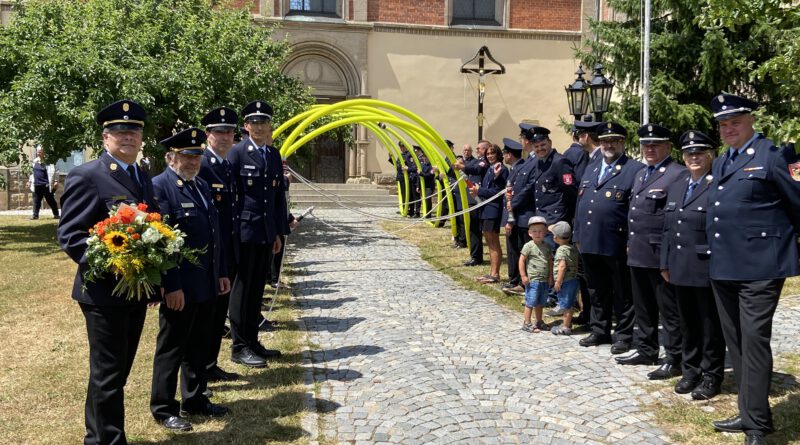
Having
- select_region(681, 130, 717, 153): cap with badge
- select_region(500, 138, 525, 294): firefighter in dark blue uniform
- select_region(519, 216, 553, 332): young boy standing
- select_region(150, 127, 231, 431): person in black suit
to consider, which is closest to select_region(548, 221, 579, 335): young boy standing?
select_region(519, 216, 553, 332): young boy standing

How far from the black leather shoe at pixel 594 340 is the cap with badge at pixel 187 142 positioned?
12.9 ft

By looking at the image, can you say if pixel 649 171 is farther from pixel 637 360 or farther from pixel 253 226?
pixel 253 226

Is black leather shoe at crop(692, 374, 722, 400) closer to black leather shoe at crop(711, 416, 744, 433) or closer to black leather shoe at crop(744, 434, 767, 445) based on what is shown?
black leather shoe at crop(711, 416, 744, 433)

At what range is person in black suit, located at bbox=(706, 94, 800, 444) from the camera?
423cm

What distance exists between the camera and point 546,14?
85.0 ft

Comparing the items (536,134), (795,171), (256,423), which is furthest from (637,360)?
(256,423)

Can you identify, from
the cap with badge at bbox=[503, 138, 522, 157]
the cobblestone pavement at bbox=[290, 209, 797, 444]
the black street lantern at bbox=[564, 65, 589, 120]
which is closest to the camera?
the cobblestone pavement at bbox=[290, 209, 797, 444]

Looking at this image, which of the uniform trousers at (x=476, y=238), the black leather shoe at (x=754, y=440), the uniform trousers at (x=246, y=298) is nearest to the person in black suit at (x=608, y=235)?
the black leather shoe at (x=754, y=440)

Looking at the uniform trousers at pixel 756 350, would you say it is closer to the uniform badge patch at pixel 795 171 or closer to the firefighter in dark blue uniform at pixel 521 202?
the uniform badge patch at pixel 795 171

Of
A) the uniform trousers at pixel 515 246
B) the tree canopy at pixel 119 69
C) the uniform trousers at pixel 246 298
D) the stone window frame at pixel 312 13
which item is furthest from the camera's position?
the stone window frame at pixel 312 13

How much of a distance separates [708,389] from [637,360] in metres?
0.84

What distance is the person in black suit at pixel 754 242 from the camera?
423 centimetres

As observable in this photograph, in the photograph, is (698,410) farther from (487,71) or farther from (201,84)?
(487,71)

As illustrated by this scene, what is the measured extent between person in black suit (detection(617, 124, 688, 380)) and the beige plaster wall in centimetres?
1974
